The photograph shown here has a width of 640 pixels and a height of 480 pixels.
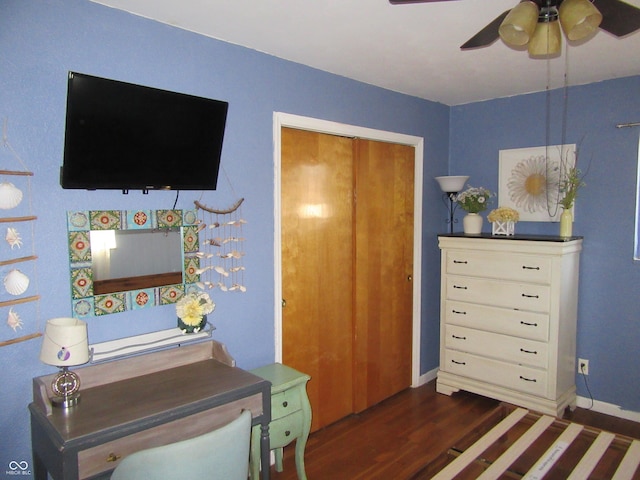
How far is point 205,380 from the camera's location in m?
2.02

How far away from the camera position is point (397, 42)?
2418 mm

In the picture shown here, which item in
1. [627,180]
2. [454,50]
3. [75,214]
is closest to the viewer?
[75,214]

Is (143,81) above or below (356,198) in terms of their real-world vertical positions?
above

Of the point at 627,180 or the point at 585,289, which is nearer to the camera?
the point at 627,180

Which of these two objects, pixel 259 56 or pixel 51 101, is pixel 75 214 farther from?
pixel 259 56

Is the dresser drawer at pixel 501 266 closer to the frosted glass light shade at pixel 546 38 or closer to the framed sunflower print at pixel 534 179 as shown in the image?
the framed sunflower print at pixel 534 179

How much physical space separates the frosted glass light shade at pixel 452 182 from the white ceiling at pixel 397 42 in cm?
68

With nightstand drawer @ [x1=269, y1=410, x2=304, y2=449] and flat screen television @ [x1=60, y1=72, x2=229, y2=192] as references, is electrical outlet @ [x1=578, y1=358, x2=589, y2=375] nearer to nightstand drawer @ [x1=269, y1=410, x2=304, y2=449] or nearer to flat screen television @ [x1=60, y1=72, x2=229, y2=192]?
nightstand drawer @ [x1=269, y1=410, x2=304, y2=449]

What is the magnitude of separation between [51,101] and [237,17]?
879 millimetres

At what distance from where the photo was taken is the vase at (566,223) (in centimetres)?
325

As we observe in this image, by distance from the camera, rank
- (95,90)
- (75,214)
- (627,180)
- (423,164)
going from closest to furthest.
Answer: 1. (95,90)
2. (75,214)
3. (627,180)
4. (423,164)

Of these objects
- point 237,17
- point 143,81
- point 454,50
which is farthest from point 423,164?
point 143,81

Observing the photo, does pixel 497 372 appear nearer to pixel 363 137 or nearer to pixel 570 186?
pixel 570 186

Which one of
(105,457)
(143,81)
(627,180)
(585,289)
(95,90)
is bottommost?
(105,457)
